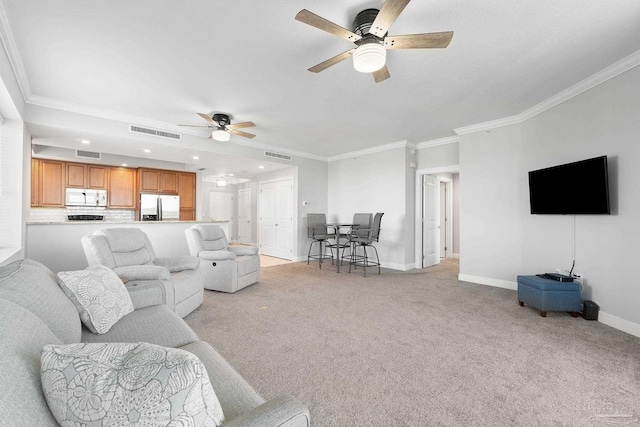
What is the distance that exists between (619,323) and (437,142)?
153 inches

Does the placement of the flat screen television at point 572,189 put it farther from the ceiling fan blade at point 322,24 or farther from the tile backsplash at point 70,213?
the tile backsplash at point 70,213

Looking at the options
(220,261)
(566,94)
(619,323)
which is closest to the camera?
(619,323)

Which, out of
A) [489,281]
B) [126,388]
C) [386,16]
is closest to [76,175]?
[386,16]

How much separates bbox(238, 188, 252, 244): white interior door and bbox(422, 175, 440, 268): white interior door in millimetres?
5985

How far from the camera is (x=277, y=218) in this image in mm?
7426

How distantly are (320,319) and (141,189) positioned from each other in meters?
5.79

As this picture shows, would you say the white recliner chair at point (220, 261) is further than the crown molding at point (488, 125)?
No

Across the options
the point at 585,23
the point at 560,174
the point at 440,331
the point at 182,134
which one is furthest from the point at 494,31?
the point at 182,134

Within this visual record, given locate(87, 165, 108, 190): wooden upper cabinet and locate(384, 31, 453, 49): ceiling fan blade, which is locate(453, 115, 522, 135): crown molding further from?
locate(87, 165, 108, 190): wooden upper cabinet

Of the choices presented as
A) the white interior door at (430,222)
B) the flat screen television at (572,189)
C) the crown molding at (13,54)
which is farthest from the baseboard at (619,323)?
the crown molding at (13,54)

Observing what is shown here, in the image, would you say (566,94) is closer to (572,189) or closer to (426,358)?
(572,189)

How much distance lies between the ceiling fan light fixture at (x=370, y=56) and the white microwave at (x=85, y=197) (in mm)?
6683

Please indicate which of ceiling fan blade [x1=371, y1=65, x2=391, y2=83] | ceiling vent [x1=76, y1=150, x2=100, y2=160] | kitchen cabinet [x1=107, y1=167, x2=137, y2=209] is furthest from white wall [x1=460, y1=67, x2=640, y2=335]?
ceiling vent [x1=76, y1=150, x2=100, y2=160]

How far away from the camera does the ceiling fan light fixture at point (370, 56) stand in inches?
85.7
